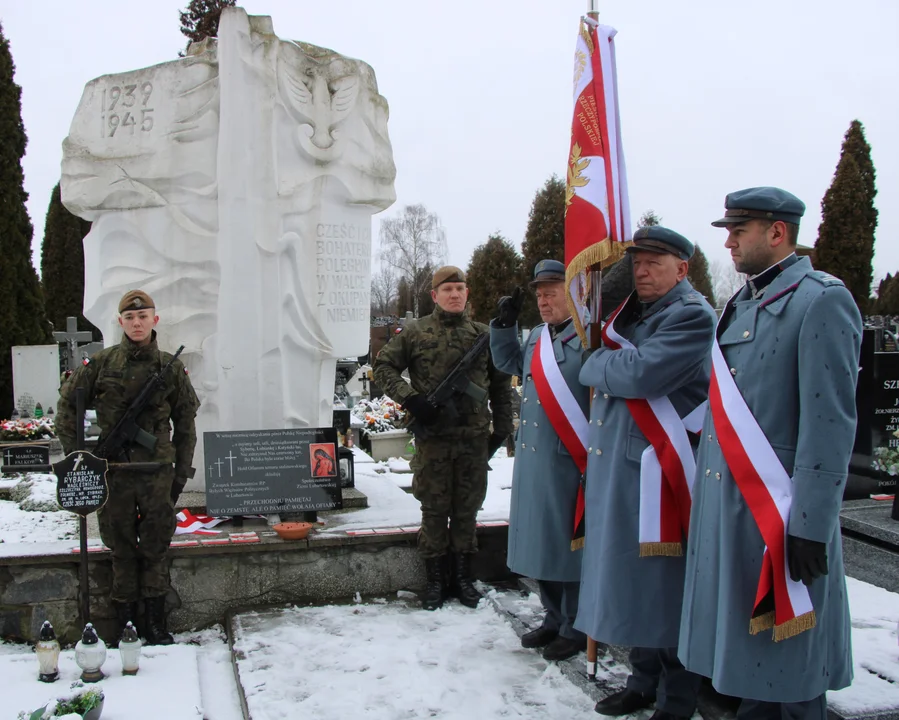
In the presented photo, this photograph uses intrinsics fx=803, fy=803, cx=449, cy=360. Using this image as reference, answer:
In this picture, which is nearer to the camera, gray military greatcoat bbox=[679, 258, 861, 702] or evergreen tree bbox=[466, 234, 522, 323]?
gray military greatcoat bbox=[679, 258, 861, 702]

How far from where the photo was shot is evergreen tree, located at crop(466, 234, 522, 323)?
2378 cm

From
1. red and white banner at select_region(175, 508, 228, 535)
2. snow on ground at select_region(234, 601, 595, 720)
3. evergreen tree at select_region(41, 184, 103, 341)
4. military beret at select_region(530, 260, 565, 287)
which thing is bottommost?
snow on ground at select_region(234, 601, 595, 720)

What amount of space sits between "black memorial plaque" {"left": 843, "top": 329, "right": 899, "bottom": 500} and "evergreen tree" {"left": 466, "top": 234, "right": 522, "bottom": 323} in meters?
17.8

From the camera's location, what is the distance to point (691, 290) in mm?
3025

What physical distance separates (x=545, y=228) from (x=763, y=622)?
19833 millimetres

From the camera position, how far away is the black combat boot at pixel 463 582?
4.31 meters

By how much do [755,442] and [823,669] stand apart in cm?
66

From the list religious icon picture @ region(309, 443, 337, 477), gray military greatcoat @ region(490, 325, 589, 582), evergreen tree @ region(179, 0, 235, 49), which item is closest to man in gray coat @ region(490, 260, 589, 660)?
gray military greatcoat @ region(490, 325, 589, 582)

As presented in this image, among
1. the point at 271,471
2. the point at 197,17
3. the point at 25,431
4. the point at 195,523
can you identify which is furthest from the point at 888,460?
the point at 197,17

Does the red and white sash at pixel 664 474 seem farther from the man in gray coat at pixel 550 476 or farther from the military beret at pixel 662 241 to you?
the man in gray coat at pixel 550 476

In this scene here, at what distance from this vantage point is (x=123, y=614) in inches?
156

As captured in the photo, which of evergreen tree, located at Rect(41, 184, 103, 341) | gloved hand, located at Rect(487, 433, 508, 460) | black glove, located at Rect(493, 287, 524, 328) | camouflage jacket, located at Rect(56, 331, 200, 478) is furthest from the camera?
evergreen tree, located at Rect(41, 184, 103, 341)

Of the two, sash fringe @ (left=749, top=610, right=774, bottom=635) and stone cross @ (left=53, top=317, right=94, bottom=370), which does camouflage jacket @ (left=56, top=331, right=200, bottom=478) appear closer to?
sash fringe @ (left=749, top=610, right=774, bottom=635)

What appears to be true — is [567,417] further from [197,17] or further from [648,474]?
[197,17]
